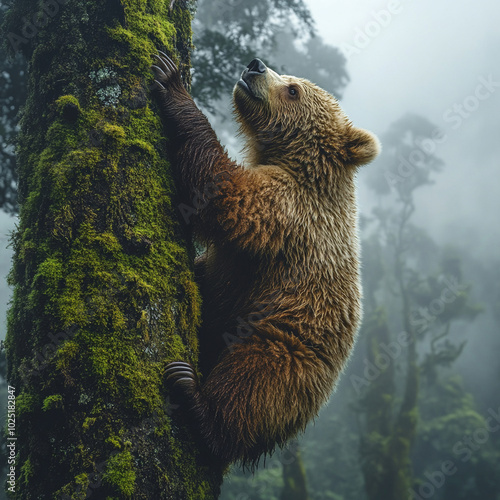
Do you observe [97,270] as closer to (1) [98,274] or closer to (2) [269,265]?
(1) [98,274]

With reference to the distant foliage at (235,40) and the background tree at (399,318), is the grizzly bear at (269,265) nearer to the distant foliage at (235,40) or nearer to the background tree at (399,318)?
the distant foliage at (235,40)

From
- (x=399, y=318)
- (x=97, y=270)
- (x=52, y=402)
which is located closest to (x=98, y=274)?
(x=97, y=270)

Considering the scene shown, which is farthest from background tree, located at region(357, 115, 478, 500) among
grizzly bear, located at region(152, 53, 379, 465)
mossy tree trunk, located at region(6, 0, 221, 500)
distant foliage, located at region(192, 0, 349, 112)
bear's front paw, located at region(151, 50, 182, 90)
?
bear's front paw, located at region(151, 50, 182, 90)

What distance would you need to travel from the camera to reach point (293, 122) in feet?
13.1

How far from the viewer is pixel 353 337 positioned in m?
3.54

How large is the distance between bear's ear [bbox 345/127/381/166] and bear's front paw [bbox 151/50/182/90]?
65.2 inches

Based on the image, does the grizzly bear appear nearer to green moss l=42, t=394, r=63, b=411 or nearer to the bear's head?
the bear's head

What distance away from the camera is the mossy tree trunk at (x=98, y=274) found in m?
1.97

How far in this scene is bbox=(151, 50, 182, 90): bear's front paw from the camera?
2916 mm

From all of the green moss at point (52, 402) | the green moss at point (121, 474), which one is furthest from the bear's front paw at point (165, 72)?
the green moss at point (121, 474)

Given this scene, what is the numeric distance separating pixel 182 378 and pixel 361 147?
2.59 m

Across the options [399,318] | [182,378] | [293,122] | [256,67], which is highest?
[399,318]

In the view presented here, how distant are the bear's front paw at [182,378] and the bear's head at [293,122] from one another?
2.16m

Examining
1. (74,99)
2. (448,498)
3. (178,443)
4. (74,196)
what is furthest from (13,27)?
(448,498)
